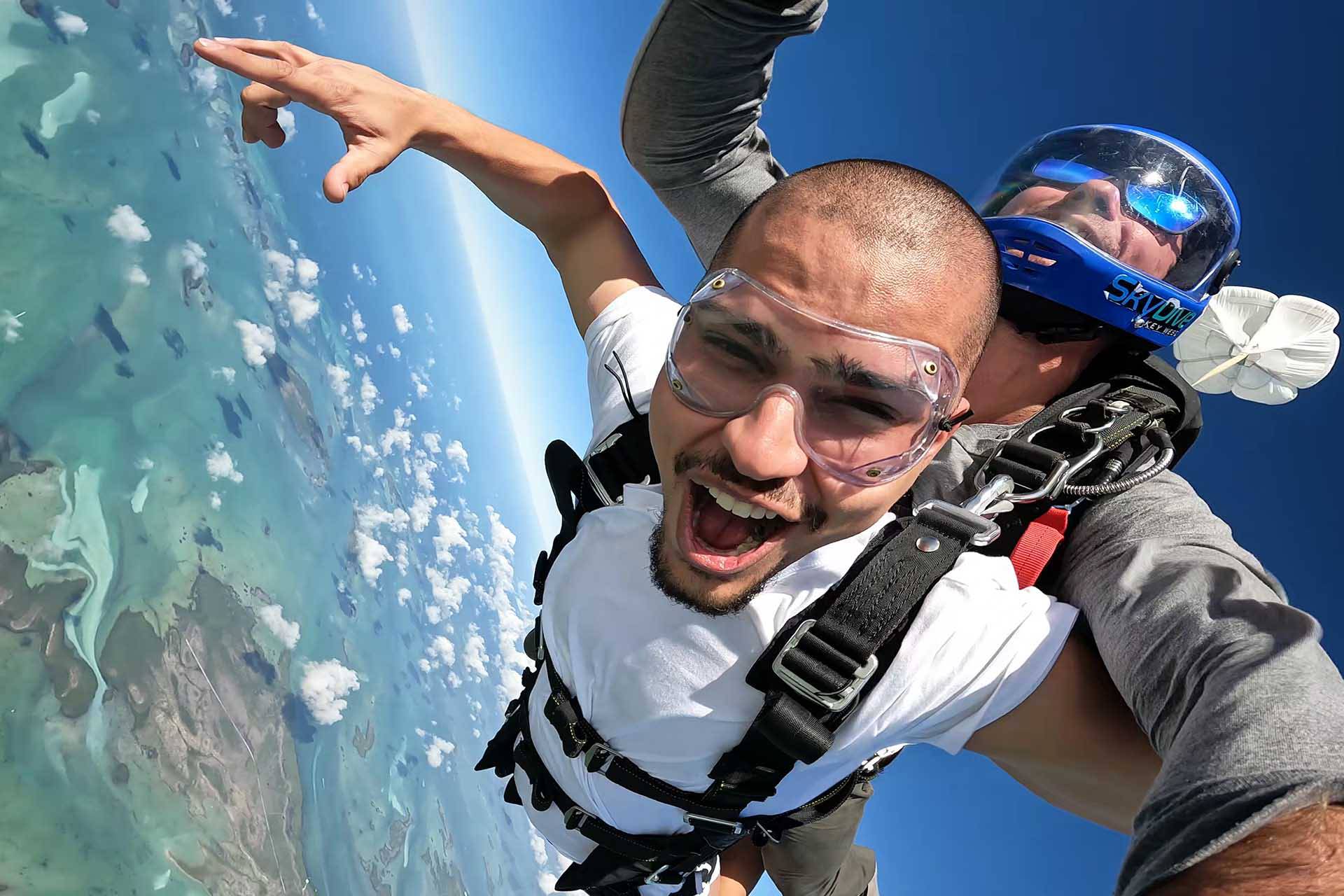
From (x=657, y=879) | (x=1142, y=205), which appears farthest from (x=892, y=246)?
(x=657, y=879)

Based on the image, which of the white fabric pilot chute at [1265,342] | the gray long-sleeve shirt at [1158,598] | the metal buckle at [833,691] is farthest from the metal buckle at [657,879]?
the white fabric pilot chute at [1265,342]

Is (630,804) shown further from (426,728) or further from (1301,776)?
(426,728)

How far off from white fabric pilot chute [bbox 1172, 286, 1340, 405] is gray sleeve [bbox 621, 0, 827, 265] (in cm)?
202

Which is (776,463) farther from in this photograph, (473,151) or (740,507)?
(473,151)

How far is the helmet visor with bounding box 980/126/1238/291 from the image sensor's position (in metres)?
1.80

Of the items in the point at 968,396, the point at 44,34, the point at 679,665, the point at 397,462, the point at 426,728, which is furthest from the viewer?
the point at 397,462

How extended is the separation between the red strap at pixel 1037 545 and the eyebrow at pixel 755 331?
653mm

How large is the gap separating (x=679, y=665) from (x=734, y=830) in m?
0.47

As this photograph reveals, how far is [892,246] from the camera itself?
3.82 feet

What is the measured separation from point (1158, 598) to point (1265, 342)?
2.39 metres

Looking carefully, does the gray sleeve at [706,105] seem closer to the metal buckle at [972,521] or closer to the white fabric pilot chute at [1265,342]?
the metal buckle at [972,521]

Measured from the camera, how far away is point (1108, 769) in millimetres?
1178

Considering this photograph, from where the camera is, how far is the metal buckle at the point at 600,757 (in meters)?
1.41

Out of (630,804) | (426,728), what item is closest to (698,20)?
(630,804)
